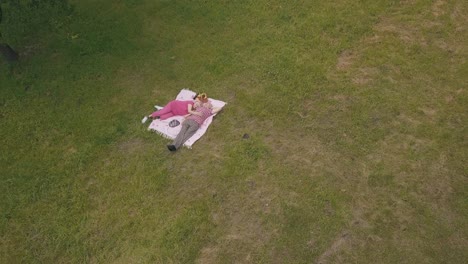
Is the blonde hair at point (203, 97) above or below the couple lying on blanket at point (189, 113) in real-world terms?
above

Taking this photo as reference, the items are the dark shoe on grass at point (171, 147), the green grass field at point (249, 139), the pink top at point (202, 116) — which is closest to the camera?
the green grass field at point (249, 139)

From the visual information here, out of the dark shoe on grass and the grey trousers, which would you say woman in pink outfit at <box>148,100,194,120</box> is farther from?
the dark shoe on grass

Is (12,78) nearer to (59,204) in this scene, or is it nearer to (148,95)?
(148,95)

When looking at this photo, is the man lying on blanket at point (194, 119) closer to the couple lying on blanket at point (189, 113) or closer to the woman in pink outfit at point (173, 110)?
the couple lying on blanket at point (189, 113)

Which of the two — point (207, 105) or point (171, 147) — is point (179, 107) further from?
point (171, 147)

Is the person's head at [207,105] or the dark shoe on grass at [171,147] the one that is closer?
the dark shoe on grass at [171,147]

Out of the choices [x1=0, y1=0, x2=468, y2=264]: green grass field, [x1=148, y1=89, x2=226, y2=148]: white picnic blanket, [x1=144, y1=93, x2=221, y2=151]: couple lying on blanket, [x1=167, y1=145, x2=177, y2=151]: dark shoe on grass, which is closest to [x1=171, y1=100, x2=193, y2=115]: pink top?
→ [x1=144, y1=93, x2=221, y2=151]: couple lying on blanket

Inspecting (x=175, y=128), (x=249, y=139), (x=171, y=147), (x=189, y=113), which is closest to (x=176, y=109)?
(x=189, y=113)

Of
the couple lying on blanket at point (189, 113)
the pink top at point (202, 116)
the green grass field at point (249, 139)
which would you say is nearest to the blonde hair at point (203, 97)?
the couple lying on blanket at point (189, 113)
